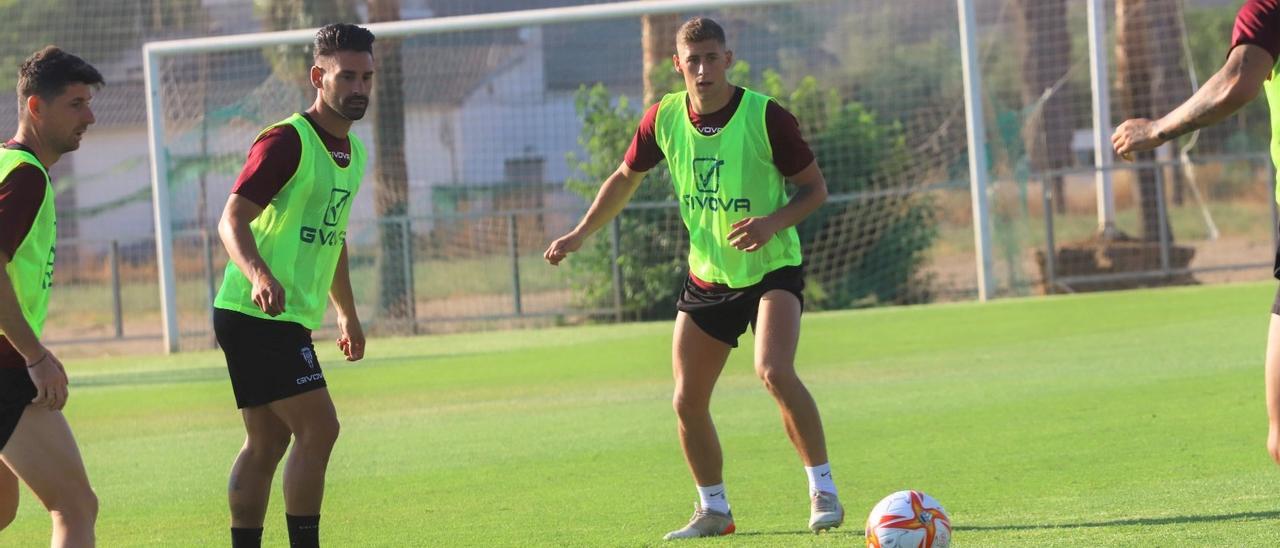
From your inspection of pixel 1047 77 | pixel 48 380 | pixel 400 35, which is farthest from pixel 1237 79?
pixel 1047 77

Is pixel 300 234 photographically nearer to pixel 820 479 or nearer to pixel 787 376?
pixel 787 376

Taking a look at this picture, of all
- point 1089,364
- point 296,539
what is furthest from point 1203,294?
point 296,539

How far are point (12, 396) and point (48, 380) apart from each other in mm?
320

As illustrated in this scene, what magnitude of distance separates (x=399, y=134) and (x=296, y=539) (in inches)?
747

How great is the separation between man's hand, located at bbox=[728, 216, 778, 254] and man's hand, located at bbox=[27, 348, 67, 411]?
9.15 ft

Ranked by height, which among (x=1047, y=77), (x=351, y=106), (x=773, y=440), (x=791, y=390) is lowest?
(x=773, y=440)

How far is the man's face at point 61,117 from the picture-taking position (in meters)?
5.52

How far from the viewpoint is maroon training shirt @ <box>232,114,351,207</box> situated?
5.92m

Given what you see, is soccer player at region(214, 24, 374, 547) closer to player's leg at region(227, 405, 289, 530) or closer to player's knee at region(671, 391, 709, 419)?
player's leg at region(227, 405, 289, 530)

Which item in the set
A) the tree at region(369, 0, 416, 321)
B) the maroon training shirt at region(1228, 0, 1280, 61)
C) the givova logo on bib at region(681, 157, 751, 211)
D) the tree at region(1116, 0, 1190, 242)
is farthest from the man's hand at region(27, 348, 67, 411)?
the tree at region(1116, 0, 1190, 242)

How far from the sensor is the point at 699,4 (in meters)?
20.4

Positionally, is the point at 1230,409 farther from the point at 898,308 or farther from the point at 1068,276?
the point at 1068,276

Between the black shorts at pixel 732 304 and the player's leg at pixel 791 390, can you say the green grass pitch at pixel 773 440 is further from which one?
the black shorts at pixel 732 304

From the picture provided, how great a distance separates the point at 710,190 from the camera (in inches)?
286
